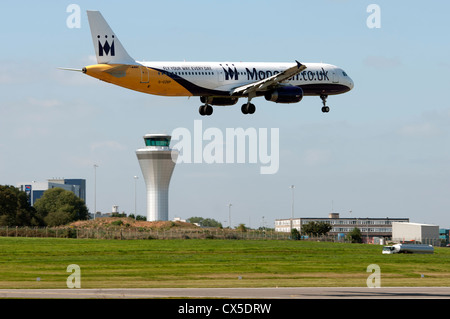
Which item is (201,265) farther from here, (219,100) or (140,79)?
(140,79)

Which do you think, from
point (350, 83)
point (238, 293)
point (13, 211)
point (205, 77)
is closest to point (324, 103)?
point (350, 83)

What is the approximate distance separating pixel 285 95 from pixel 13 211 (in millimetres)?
109666

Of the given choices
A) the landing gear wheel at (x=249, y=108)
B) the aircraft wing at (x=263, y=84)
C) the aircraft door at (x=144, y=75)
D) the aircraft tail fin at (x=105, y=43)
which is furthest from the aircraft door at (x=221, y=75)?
the aircraft tail fin at (x=105, y=43)

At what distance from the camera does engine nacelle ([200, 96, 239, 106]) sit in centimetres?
7756

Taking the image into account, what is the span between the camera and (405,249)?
350 ft

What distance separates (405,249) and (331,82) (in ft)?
106

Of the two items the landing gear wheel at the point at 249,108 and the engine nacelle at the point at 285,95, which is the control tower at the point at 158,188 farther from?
the engine nacelle at the point at 285,95

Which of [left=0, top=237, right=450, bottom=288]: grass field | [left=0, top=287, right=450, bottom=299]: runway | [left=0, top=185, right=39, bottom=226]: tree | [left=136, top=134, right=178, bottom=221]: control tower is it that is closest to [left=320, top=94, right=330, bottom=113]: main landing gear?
[left=0, top=237, right=450, bottom=288]: grass field

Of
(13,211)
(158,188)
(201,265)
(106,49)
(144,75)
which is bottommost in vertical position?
(201,265)

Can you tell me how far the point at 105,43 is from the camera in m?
73.4

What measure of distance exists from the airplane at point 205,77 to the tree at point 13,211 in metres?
100

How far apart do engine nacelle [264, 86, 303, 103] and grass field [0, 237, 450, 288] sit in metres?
16.1
